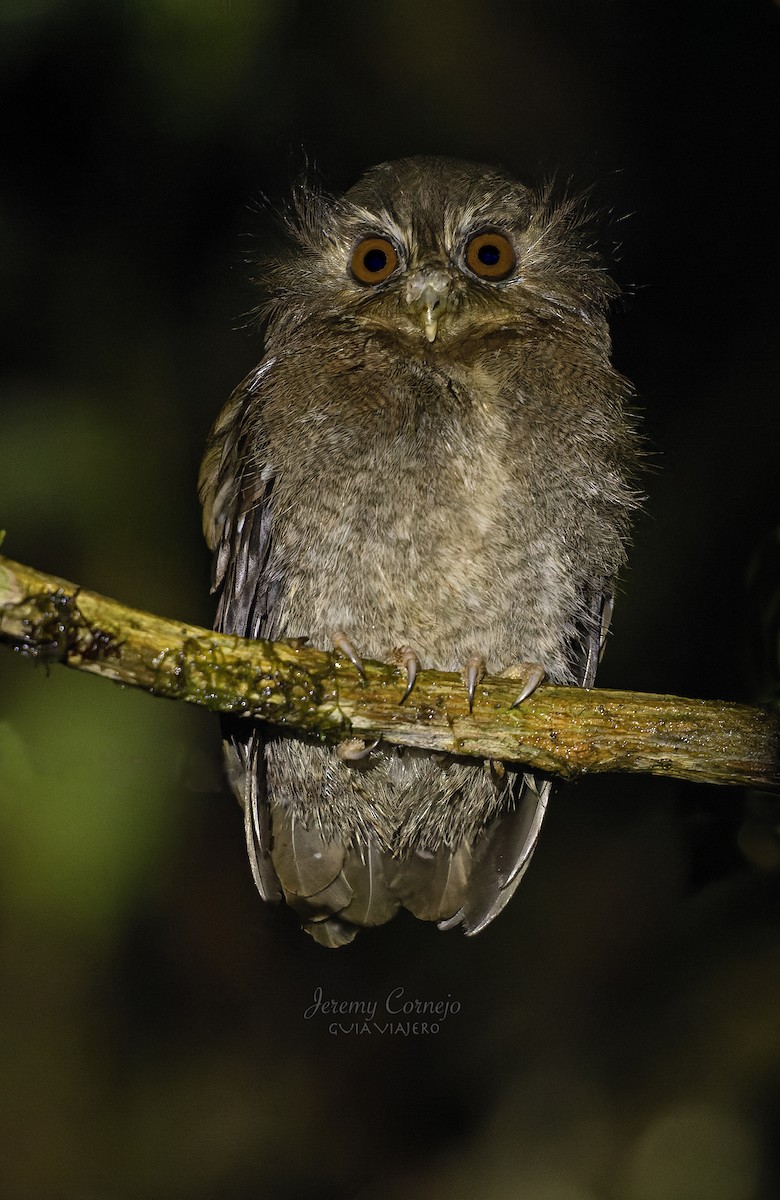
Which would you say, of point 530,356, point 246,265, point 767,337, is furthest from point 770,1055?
point 246,265

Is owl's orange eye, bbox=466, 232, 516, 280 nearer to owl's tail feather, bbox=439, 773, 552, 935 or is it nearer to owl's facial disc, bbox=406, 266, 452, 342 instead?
owl's facial disc, bbox=406, 266, 452, 342

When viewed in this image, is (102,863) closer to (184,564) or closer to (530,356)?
(184,564)

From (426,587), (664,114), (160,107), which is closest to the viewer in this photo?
(426,587)

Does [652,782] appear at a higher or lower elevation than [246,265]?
lower

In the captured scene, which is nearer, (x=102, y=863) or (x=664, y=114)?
(x=102, y=863)

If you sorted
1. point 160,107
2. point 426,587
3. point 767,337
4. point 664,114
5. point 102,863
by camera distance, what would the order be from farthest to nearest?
point 767,337 < point 664,114 < point 160,107 < point 102,863 < point 426,587

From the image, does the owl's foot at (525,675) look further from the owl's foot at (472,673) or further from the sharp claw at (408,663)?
the sharp claw at (408,663)

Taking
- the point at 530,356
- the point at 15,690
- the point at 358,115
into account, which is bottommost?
the point at 15,690

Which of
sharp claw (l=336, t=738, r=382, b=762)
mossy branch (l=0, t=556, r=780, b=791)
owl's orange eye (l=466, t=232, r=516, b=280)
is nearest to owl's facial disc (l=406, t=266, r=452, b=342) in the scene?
owl's orange eye (l=466, t=232, r=516, b=280)
